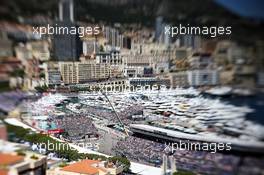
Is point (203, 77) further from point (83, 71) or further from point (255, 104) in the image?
point (83, 71)

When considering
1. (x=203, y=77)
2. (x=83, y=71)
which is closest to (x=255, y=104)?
(x=203, y=77)

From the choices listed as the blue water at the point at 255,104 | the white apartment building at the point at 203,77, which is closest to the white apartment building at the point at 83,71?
the white apartment building at the point at 203,77

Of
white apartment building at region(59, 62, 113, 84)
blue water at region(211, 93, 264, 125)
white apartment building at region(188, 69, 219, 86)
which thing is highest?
white apartment building at region(59, 62, 113, 84)

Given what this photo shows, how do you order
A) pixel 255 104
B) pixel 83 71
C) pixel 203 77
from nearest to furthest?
pixel 255 104
pixel 203 77
pixel 83 71

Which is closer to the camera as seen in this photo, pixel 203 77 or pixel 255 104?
pixel 255 104

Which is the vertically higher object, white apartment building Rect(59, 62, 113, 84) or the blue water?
white apartment building Rect(59, 62, 113, 84)

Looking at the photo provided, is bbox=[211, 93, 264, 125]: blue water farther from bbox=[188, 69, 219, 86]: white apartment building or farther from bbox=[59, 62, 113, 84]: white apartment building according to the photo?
bbox=[59, 62, 113, 84]: white apartment building

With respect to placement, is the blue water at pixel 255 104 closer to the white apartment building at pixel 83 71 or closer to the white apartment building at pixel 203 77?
the white apartment building at pixel 203 77

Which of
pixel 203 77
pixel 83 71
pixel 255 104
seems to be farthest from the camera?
pixel 83 71

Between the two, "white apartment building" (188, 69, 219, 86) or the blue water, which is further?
"white apartment building" (188, 69, 219, 86)

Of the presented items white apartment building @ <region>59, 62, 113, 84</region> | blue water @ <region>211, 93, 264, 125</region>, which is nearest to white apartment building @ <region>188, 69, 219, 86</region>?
blue water @ <region>211, 93, 264, 125</region>

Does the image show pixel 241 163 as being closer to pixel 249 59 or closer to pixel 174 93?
pixel 249 59
